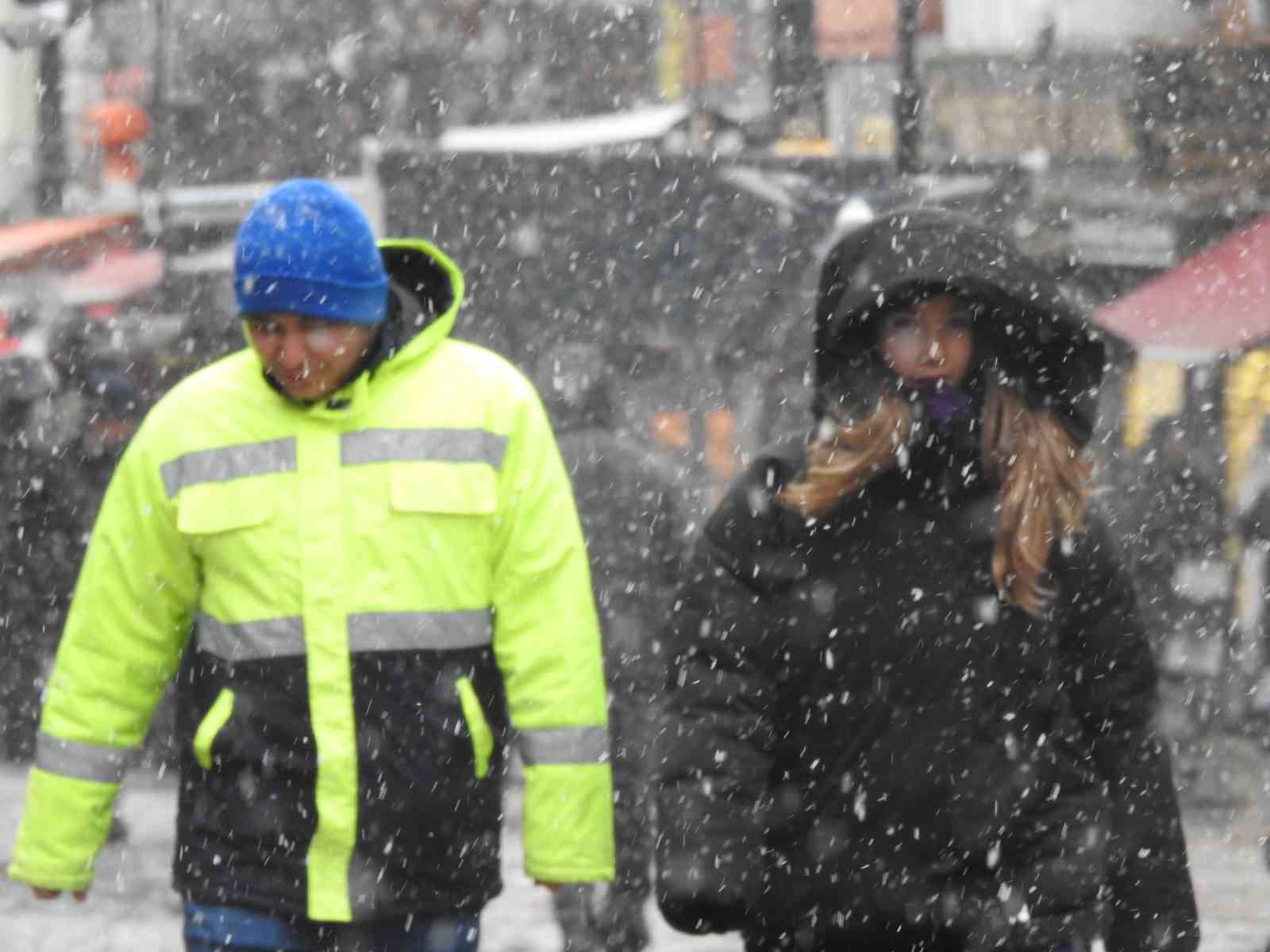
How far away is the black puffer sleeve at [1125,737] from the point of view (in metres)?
3.74

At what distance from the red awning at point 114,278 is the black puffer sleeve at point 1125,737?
13.6 metres

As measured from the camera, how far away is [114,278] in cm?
1783

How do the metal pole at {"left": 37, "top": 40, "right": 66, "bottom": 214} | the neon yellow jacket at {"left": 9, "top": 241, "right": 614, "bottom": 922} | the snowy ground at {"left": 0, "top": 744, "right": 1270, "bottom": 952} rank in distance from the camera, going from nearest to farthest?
the neon yellow jacket at {"left": 9, "top": 241, "right": 614, "bottom": 922}, the snowy ground at {"left": 0, "top": 744, "right": 1270, "bottom": 952}, the metal pole at {"left": 37, "top": 40, "right": 66, "bottom": 214}

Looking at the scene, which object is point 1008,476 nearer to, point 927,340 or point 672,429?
point 927,340

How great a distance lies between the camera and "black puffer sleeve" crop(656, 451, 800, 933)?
3.58 metres

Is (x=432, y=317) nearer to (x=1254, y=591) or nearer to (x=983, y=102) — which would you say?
(x=1254, y=591)

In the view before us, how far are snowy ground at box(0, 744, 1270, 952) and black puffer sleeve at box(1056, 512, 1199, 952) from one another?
4221 mm

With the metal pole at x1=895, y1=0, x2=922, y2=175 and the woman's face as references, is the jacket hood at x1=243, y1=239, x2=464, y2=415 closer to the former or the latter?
the woman's face

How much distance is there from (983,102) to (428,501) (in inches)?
638

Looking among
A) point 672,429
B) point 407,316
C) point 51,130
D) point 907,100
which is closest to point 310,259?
point 407,316

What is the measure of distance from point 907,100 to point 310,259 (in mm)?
9351

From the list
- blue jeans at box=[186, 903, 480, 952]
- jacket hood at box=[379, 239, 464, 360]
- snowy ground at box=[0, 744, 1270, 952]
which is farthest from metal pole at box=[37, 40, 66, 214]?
blue jeans at box=[186, 903, 480, 952]

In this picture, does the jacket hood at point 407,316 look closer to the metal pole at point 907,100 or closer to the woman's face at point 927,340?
the woman's face at point 927,340

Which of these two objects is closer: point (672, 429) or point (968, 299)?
point (968, 299)
